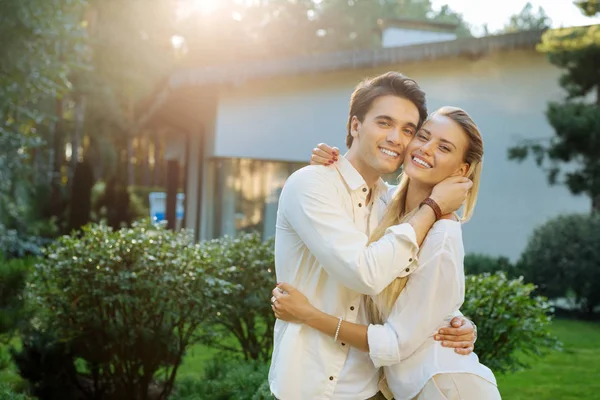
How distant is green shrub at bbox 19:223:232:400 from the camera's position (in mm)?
6625

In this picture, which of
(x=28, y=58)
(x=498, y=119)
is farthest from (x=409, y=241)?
(x=498, y=119)

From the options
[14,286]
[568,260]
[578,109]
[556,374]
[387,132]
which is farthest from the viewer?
[568,260]

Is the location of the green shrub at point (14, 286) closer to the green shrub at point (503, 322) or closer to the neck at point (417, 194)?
the green shrub at point (503, 322)

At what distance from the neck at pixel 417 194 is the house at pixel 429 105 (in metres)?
13.3

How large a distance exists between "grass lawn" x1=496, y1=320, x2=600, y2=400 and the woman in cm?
461

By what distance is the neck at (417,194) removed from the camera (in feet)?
11.7

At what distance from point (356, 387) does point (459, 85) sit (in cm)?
1431

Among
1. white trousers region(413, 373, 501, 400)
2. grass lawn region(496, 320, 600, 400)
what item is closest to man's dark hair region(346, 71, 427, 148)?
white trousers region(413, 373, 501, 400)

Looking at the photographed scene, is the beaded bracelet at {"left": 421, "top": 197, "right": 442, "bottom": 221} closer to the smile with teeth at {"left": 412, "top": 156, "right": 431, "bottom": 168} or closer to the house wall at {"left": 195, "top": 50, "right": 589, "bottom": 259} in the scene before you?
the smile with teeth at {"left": 412, "top": 156, "right": 431, "bottom": 168}

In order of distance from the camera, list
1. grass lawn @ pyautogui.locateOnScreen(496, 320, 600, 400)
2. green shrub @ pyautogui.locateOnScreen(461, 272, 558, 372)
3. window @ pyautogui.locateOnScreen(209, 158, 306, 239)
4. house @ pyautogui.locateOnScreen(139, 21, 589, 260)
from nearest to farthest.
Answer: green shrub @ pyautogui.locateOnScreen(461, 272, 558, 372) → grass lawn @ pyautogui.locateOnScreen(496, 320, 600, 400) → house @ pyautogui.locateOnScreen(139, 21, 589, 260) → window @ pyautogui.locateOnScreen(209, 158, 306, 239)

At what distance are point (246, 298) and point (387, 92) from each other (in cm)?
390

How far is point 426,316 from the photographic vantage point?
313 centimetres

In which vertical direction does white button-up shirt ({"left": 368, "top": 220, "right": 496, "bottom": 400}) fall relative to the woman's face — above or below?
below

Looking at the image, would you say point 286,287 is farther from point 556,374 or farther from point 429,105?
point 429,105
